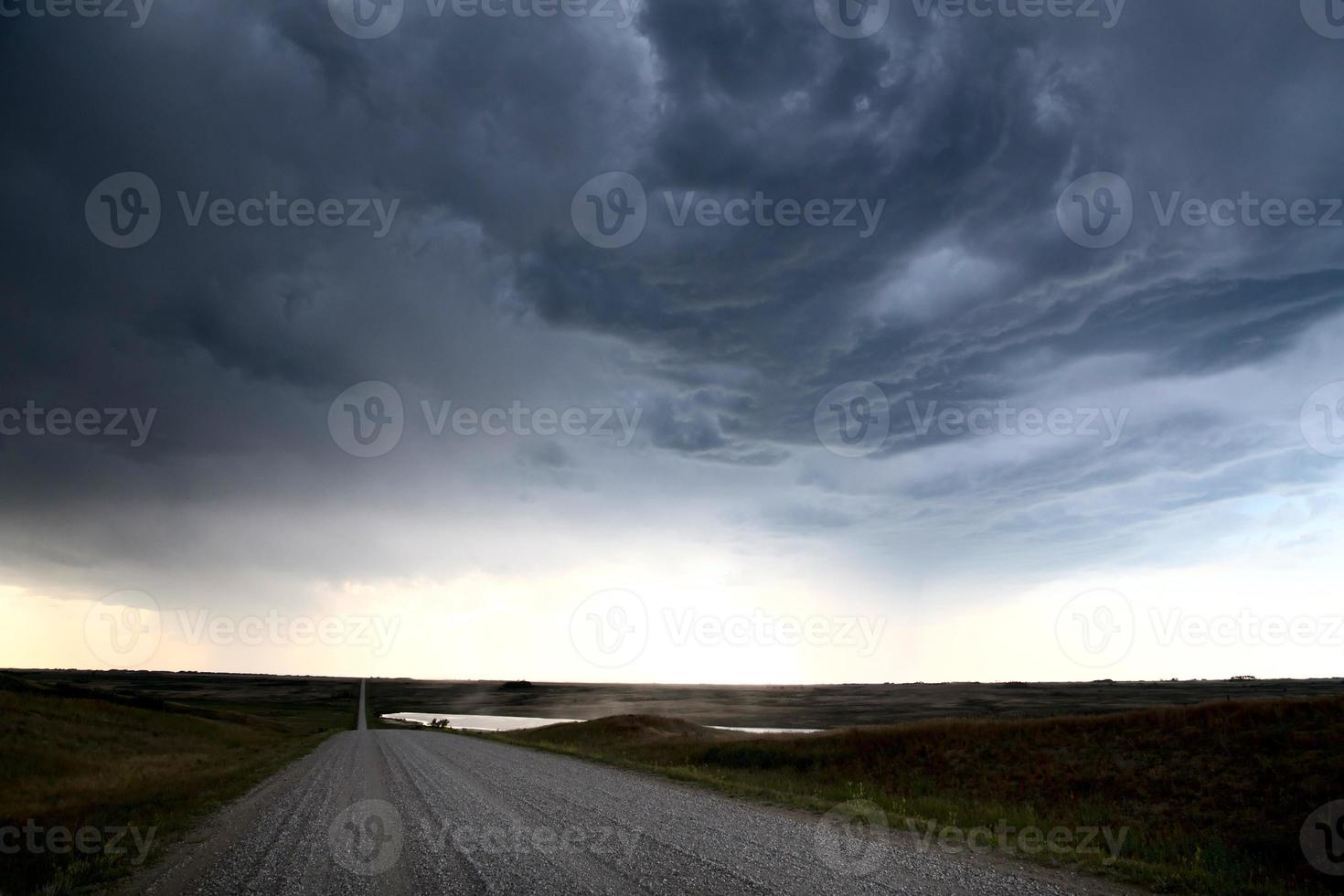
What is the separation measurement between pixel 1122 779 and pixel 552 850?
2136cm

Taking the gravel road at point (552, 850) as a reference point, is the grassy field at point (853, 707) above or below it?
below

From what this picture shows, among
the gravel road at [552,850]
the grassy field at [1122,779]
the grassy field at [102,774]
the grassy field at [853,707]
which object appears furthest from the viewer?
the grassy field at [853,707]

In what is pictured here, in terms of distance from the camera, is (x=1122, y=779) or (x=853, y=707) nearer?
(x=1122, y=779)

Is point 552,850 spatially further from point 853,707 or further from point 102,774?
point 853,707

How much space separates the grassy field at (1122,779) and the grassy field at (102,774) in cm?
1487

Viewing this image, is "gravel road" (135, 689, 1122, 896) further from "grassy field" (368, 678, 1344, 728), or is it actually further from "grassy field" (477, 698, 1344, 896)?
"grassy field" (368, 678, 1344, 728)

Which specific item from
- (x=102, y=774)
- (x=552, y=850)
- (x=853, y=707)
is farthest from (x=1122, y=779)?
(x=853, y=707)

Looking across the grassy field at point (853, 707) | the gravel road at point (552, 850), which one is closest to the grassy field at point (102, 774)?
the gravel road at point (552, 850)

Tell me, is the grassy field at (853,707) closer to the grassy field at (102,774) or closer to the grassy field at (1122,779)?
the grassy field at (1122,779)

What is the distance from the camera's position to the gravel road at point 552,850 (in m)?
10.1

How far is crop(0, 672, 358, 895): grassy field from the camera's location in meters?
12.8

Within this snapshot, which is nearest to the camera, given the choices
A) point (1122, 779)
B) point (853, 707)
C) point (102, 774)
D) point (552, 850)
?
point (552, 850)

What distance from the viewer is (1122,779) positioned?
23.5 m

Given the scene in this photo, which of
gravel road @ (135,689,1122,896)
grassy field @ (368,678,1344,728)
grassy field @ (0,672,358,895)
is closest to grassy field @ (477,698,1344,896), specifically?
gravel road @ (135,689,1122,896)
